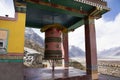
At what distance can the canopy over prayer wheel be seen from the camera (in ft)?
29.3

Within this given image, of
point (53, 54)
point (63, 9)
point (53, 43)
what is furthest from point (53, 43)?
point (63, 9)

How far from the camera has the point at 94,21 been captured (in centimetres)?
901

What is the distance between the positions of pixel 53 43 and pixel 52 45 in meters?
0.15

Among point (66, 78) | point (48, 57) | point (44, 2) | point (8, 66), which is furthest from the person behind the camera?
point (48, 57)

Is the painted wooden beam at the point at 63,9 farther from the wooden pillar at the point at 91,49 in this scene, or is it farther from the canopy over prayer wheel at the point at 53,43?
the canopy over prayer wheel at the point at 53,43

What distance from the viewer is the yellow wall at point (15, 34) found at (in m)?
5.85

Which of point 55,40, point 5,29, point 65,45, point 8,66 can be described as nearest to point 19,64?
point 8,66

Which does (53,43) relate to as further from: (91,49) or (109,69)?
(109,69)

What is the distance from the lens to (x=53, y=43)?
30.2 feet

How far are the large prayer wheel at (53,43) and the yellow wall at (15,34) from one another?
321 cm

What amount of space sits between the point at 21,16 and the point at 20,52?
1596 mm

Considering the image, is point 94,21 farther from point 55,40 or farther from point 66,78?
point 66,78

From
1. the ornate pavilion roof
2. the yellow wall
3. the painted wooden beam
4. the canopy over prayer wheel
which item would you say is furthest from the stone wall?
the yellow wall

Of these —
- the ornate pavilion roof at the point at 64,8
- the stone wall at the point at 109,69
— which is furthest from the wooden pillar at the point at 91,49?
the stone wall at the point at 109,69
